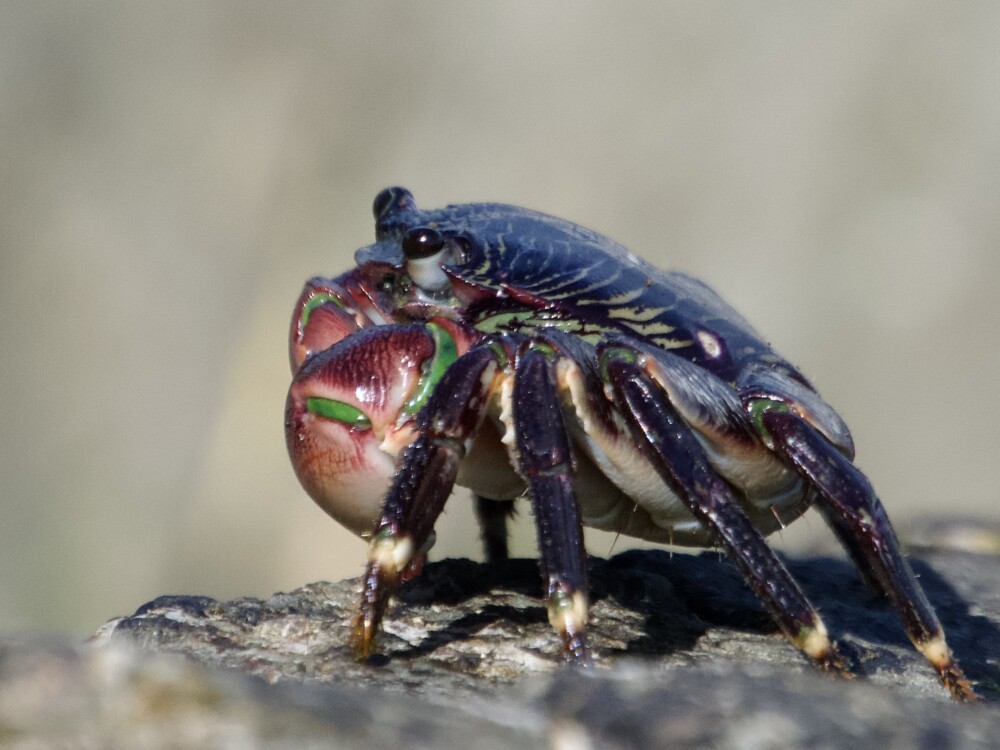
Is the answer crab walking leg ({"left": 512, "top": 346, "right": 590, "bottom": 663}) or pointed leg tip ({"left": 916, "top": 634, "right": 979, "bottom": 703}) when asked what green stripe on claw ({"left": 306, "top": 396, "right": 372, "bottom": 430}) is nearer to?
crab walking leg ({"left": 512, "top": 346, "right": 590, "bottom": 663})

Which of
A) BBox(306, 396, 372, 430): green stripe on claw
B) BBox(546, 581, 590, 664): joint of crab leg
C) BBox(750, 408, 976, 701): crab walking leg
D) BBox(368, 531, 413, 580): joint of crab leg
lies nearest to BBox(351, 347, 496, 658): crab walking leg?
BBox(368, 531, 413, 580): joint of crab leg

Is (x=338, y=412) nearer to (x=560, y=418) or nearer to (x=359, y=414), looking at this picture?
(x=359, y=414)

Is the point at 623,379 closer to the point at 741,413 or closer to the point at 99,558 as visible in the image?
the point at 741,413

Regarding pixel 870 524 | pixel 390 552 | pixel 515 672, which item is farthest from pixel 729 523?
pixel 390 552

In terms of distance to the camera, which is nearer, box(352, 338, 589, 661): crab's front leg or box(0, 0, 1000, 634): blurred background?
box(352, 338, 589, 661): crab's front leg

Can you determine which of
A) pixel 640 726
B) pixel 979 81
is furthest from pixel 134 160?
pixel 640 726

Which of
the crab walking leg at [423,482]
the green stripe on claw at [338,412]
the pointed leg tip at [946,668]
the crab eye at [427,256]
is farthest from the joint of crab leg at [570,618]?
the crab eye at [427,256]
